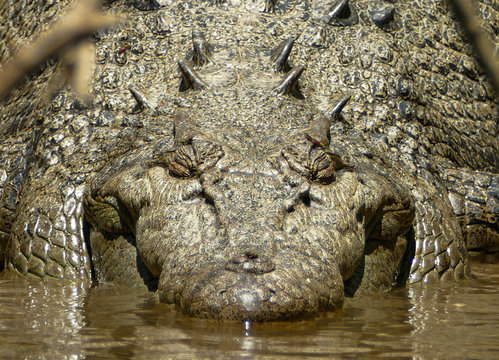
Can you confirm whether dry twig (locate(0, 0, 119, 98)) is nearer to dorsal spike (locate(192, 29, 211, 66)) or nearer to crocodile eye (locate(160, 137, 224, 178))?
dorsal spike (locate(192, 29, 211, 66))

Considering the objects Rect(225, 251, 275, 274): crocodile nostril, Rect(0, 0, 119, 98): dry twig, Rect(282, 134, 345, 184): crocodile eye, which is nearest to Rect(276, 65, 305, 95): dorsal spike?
Rect(282, 134, 345, 184): crocodile eye

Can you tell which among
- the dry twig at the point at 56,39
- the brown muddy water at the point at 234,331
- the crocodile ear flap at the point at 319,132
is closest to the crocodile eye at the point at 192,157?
the crocodile ear flap at the point at 319,132

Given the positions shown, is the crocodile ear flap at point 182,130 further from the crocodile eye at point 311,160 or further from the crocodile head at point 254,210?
the crocodile eye at point 311,160

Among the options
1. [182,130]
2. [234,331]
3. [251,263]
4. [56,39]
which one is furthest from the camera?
[56,39]

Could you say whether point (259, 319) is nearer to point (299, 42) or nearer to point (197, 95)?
point (197, 95)

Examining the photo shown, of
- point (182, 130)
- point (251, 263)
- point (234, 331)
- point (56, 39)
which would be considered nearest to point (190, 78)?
point (182, 130)

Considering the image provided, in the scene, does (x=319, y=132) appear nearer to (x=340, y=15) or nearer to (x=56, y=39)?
(x=340, y=15)
